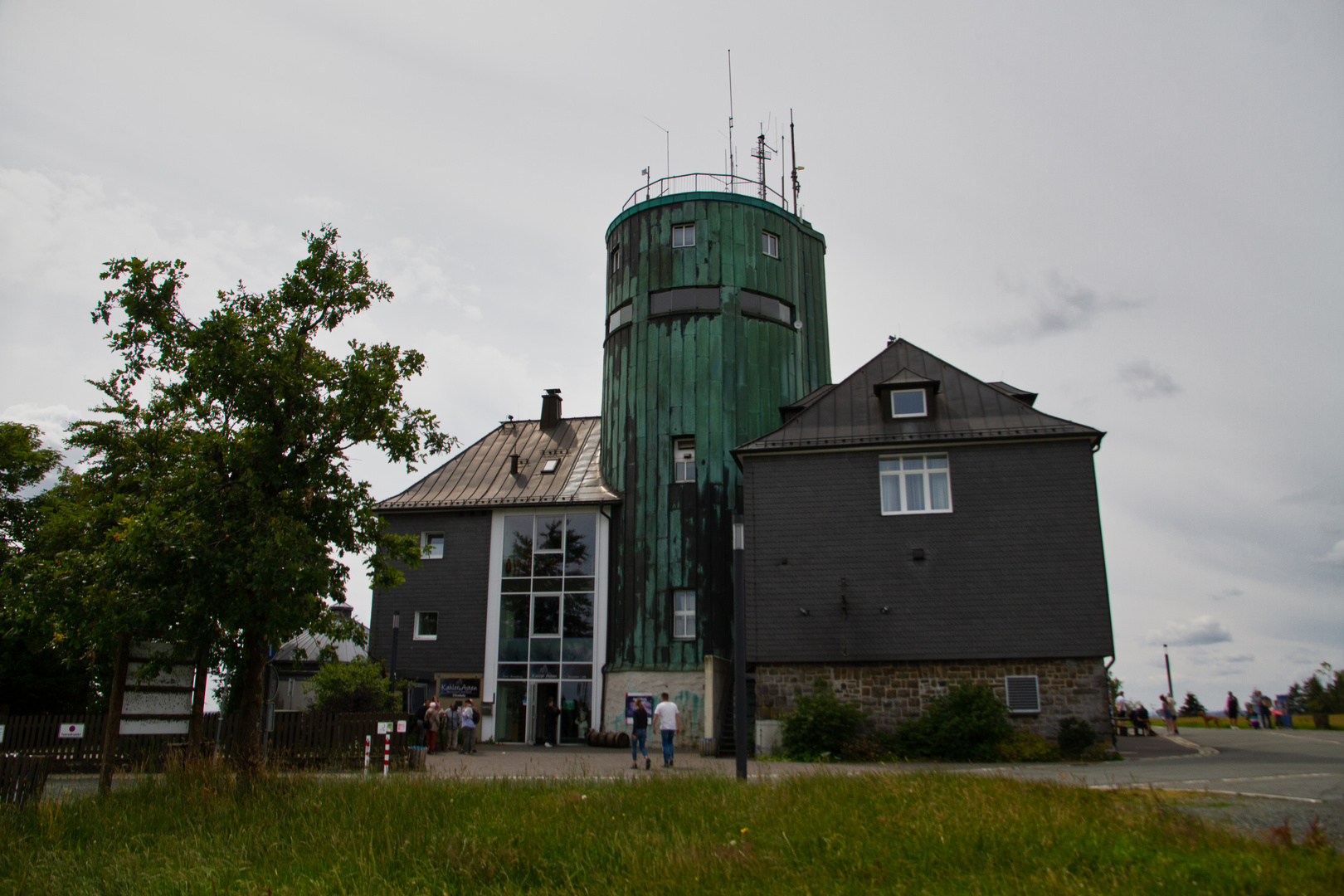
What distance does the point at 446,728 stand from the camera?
2569cm

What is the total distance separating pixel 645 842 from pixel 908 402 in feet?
57.4

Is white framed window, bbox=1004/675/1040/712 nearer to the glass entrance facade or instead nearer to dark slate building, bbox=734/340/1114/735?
dark slate building, bbox=734/340/1114/735

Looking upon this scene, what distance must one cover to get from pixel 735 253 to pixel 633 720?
50.1ft

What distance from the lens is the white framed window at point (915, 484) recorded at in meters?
23.0

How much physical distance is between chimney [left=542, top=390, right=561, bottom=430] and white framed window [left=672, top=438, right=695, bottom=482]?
8.31 m

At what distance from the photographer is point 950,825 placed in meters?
8.20

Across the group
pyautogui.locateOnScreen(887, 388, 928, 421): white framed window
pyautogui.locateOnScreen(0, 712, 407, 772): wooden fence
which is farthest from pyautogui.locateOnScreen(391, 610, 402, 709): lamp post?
pyautogui.locateOnScreen(887, 388, 928, 421): white framed window

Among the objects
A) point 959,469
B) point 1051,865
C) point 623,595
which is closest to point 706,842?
point 1051,865

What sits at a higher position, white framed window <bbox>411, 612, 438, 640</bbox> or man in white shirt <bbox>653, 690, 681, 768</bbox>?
white framed window <bbox>411, 612, 438, 640</bbox>

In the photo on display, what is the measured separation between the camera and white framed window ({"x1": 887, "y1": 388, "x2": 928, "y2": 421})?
23922mm

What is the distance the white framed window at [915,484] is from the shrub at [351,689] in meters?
12.6

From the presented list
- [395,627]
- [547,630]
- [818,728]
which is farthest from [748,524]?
[395,627]

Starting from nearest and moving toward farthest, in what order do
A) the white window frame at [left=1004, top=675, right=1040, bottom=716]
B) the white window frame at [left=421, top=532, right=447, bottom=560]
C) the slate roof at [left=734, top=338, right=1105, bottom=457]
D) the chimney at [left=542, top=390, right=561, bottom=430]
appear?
1. the white window frame at [left=1004, top=675, right=1040, bottom=716]
2. the slate roof at [left=734, top=338, right=1105, bottom=457]
3. the white window frame at [left=421, top=532, right=447, bottom=560]
4. the chimney at [left=542, top=390, right=561, bottom=430]

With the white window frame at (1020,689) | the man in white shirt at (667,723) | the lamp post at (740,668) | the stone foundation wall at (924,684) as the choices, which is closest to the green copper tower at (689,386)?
the stone foundation wall at (924,684)
